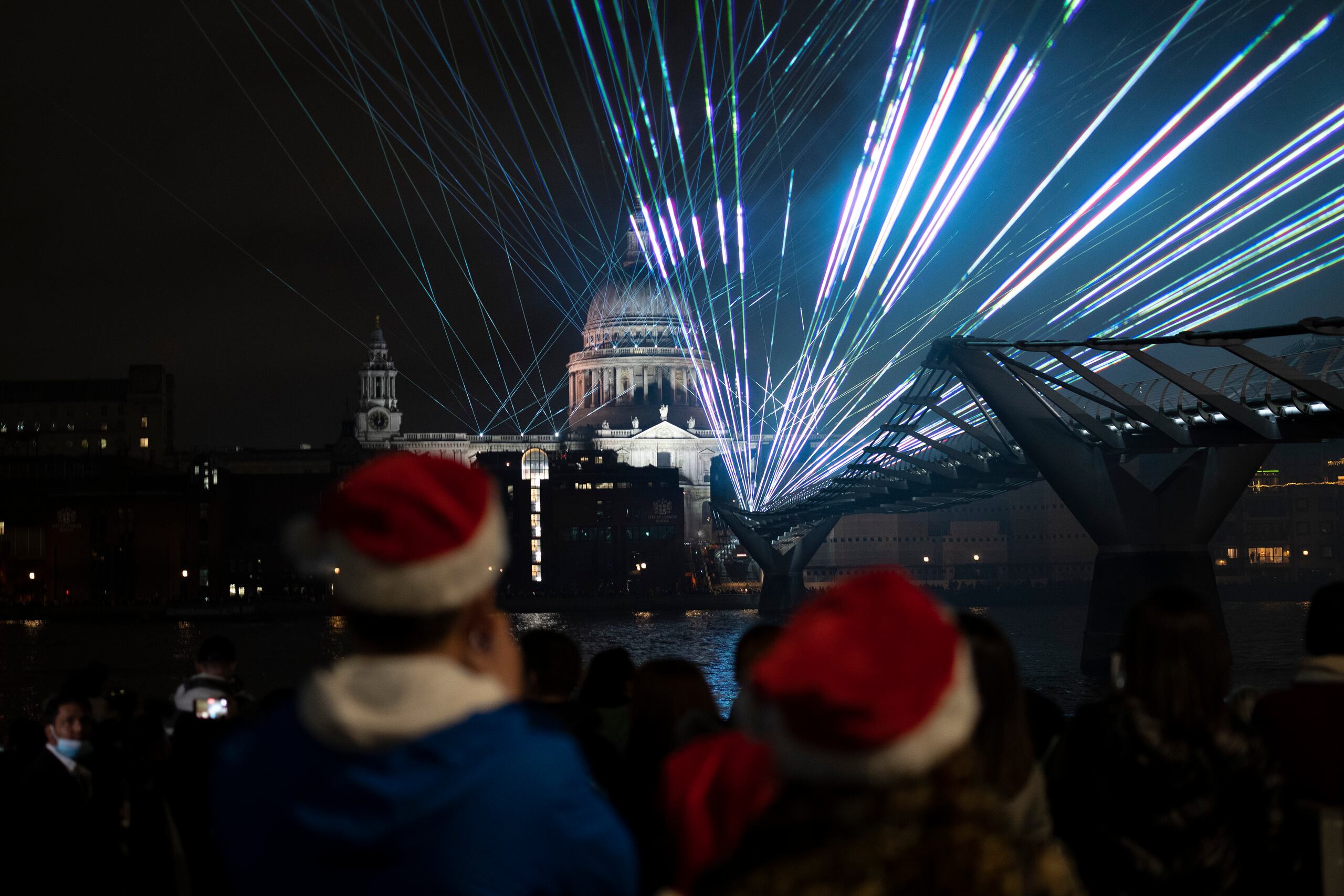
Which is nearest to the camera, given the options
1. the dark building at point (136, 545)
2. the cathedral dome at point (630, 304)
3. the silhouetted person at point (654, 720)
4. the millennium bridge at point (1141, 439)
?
the silhouetted person at point (654, 720)

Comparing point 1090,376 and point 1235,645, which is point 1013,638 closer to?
point 1235,645

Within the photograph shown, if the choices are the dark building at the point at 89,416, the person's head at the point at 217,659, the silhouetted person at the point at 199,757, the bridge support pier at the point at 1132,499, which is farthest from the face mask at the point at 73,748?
the dark building at the point at 89,416

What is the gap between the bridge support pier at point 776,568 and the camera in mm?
71688

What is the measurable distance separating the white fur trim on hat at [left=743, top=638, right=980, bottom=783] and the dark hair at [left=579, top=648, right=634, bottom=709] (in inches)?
128

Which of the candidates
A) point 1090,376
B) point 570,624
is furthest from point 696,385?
point 1090,376

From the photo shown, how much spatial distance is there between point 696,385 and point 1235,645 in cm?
10368

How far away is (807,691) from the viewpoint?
80.1 inches

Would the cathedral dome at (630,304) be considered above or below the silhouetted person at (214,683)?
above

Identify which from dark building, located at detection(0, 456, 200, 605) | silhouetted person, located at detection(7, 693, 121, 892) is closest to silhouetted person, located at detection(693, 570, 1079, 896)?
silhouetted person, located at detection(7, 693, 121, 892)

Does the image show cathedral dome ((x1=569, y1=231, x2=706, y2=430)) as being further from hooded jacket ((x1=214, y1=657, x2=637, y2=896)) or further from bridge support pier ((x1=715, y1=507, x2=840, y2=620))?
hooded jacket ((x1=214, y1=657, x2=637, y2=896))

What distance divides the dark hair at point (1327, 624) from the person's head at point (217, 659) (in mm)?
4829

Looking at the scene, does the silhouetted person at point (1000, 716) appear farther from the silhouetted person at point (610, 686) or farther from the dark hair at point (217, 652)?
the dark hair at point (217, 652)

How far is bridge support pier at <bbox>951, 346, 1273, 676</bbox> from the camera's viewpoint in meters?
30.8

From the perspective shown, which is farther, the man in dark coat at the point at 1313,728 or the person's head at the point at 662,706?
the person's head at the point at 662,706
